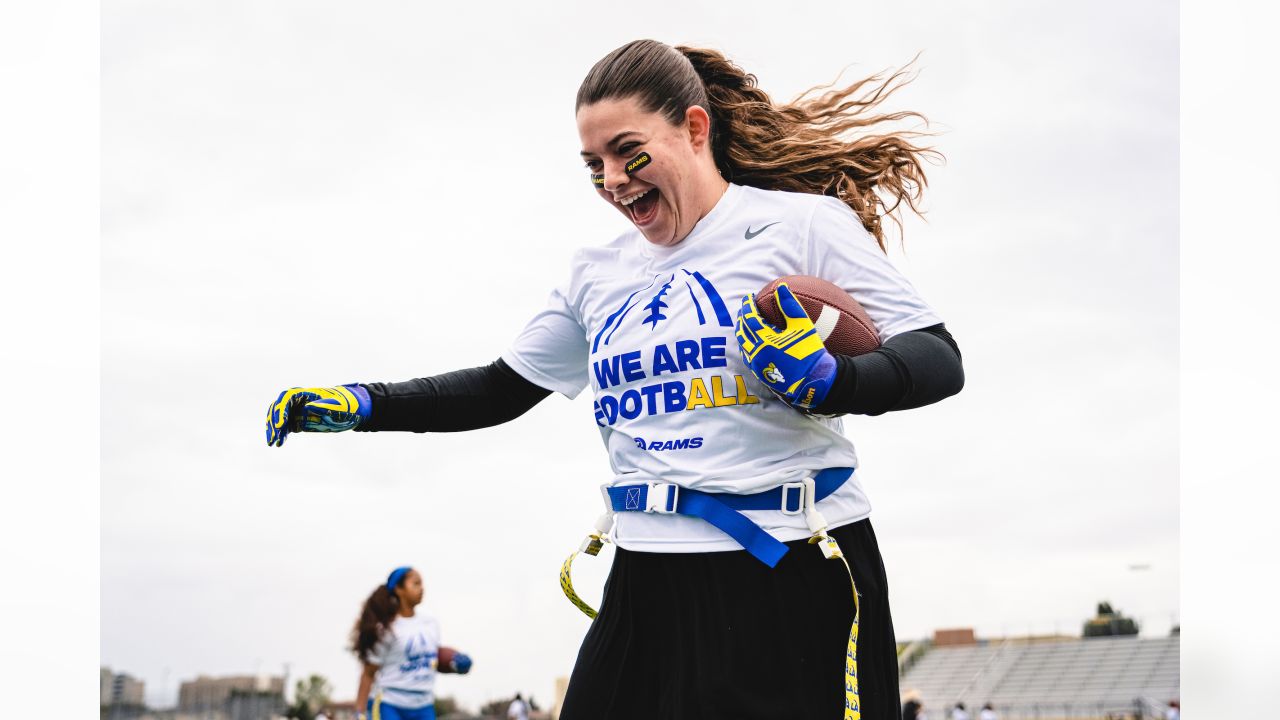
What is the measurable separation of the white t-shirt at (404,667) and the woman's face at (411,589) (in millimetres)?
217

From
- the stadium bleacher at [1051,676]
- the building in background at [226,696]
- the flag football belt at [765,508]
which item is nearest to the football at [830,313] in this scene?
the flag football belt at [765,508]

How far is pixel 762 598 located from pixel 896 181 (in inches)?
58.8

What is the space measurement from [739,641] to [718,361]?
0.68 meters

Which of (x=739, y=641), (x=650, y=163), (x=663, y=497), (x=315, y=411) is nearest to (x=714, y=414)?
(x=663, y=497)

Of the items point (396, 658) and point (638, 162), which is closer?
point (638, 162)

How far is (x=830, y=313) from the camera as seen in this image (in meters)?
2.90

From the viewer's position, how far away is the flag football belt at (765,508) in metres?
2.80

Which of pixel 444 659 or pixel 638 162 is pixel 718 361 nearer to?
→ pixel 638 162

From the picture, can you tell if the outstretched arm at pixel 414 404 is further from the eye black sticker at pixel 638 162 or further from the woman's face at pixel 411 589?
the woman's face at pixel 411 589

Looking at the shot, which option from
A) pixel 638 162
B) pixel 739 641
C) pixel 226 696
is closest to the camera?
pixel 739 641

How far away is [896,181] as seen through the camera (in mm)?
3707

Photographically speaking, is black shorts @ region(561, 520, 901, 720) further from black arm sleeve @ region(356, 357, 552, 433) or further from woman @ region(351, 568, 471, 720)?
woman @ region(351, 568, 471, 720)

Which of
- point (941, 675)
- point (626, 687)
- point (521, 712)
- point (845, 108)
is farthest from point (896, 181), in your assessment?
point (941, 675)

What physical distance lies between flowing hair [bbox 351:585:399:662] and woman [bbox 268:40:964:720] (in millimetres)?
6786
